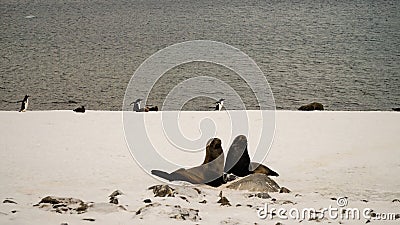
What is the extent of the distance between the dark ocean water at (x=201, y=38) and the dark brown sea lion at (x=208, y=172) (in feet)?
20.8

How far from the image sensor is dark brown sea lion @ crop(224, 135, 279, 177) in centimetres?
684

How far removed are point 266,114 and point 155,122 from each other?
1624 millimetres

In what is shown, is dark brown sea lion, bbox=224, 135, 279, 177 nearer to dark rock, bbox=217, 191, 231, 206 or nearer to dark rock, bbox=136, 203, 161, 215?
dark rock, bbox=217, 191, 231, 206

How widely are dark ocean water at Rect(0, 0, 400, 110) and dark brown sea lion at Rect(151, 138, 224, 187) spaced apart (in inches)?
250

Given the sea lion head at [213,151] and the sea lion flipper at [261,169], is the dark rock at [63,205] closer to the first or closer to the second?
Result: the sea lion head at [213,151]

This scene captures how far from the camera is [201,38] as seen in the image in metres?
23.0

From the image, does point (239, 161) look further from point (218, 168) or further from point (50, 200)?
point (50, 200)

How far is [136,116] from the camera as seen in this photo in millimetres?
9609

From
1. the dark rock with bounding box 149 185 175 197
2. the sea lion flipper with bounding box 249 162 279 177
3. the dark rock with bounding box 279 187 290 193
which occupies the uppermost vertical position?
the sea lion flipper with bounding box 249 162 279 177

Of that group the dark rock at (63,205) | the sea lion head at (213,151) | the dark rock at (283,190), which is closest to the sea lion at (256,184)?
the dark rock at (283,190)

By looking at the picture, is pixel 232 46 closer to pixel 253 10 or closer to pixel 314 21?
pixel 314 21

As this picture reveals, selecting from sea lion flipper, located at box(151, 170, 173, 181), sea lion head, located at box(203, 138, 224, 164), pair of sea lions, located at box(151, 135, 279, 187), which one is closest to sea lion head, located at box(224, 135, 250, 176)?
pair of sea lions, located at box(151, 135, 279, 187)

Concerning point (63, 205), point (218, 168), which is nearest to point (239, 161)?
point (218, 168)

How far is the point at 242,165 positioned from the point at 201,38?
16380 millimetres
